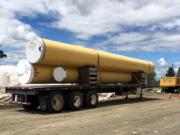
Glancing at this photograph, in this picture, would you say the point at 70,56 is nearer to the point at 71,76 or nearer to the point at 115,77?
the point at 71,76

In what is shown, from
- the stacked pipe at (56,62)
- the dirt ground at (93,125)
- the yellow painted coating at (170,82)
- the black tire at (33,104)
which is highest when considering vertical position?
the stacked pipe at (56,62)

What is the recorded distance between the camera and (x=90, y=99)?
1862 centimetres

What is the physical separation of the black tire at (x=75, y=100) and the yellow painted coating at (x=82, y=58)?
157cm

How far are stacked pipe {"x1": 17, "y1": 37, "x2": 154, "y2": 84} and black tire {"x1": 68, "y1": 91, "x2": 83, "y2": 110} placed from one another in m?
1.02

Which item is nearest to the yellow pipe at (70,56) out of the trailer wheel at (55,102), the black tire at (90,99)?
the black tire at (90,99)

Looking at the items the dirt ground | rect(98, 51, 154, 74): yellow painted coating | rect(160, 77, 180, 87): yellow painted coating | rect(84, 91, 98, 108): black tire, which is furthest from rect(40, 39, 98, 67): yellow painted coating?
rect(160, 77, 180, 87): yellow painted coating

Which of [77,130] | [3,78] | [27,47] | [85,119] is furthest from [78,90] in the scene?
[3,78]

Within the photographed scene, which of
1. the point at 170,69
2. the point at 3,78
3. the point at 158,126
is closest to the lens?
the point at 158,126

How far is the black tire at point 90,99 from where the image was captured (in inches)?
724

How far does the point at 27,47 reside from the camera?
17.7 meters

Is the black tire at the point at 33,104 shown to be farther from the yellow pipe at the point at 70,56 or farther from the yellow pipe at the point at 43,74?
the yellow pipe at the point at 70,56

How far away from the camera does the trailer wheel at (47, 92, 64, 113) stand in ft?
52.6

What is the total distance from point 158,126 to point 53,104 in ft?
19.1

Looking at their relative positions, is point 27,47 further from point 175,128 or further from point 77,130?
point 175,128
